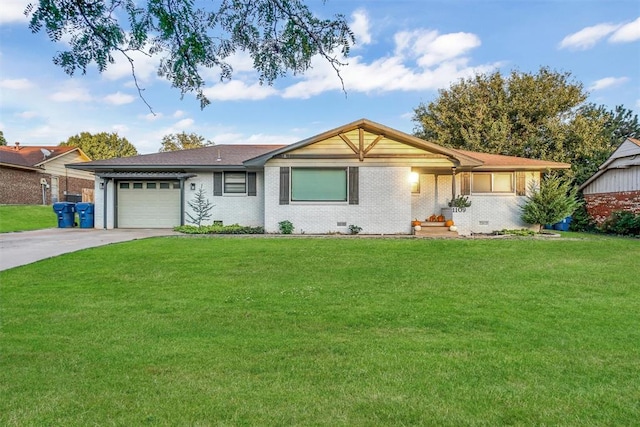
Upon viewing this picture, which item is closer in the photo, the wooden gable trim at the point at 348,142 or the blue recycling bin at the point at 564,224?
the wooden gable trim at the point at 348,142

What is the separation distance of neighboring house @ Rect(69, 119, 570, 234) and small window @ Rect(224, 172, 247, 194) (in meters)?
0.04

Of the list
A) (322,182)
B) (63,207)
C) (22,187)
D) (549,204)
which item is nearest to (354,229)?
(322,182)

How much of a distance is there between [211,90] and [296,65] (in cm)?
93

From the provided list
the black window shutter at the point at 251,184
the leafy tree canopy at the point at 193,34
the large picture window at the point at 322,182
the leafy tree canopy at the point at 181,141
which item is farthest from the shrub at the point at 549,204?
the leafy tree canopy at the point at 181,141

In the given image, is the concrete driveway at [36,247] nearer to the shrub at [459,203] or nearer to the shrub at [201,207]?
the shrub at [201,207]

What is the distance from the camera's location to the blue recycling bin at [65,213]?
18047mm

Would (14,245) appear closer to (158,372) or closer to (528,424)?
(158,372)

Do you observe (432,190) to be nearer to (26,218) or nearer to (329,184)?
(329,184)

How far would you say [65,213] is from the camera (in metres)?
18.2

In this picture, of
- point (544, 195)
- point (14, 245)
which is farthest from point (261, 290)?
point (544, 195)

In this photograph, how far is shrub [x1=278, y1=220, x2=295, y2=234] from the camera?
15250 millimetres

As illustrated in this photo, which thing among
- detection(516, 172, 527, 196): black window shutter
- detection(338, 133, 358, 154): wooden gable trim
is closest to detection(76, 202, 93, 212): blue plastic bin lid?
detection(338, 133, 358, 154): wooden gable trim

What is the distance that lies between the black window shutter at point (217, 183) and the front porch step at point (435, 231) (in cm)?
817

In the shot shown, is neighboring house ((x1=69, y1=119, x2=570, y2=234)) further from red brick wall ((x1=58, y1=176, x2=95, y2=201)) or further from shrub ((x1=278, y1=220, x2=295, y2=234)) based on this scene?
red brick wall ((x1=58, y1=176, x2=95, y2=201))
